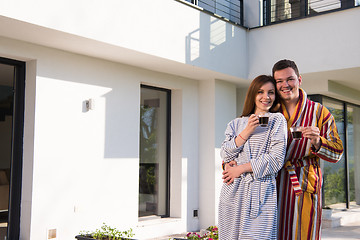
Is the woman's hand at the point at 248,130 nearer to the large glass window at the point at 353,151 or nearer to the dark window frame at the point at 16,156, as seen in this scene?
the dark window frame at the point at 16,156

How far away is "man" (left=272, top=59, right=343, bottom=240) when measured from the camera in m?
2.13

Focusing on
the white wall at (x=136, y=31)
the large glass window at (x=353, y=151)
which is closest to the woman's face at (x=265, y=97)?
the white wall at (x=136, y=31)

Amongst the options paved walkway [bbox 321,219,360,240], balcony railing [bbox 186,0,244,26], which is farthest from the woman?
balcony railing [bbox 186,0,244,26]

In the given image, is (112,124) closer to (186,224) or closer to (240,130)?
(186,224)

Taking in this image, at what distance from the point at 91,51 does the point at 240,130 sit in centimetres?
→ 336

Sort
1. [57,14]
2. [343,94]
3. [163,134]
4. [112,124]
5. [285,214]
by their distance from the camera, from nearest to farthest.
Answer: [285,214] < [57,14] < [112,124] < [163,134] < [343,94]

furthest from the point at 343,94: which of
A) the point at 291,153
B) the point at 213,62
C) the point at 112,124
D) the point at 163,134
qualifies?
the point at 291,153

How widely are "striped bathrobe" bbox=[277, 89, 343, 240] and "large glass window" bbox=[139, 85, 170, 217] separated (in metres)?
4.31

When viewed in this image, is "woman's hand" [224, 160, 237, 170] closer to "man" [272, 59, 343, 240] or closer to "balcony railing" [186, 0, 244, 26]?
"man" [272, 59, 343, 240]

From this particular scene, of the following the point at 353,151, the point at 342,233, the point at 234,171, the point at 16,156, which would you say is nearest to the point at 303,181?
the point at 234,171

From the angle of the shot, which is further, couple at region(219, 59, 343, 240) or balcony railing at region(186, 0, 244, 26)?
balcony railing at region(186, 0, 244, 26)

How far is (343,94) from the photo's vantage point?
295 inches

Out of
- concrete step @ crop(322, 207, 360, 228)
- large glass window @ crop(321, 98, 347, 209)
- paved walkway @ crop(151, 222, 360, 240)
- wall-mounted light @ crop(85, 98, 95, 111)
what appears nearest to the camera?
wall-mounted light @ crop(85, 98, 95, 111)

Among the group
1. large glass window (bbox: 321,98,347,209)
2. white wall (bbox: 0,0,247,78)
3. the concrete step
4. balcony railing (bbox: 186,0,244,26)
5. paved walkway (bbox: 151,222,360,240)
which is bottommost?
paved walkway (bbox: 151,222,360,240)
